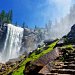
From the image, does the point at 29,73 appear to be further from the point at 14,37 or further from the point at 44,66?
the point at 14,37

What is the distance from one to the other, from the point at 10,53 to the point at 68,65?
3502 inches

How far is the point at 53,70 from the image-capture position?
17422 millimetres

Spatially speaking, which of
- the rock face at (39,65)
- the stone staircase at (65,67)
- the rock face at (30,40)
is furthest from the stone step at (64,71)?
the rock face at (30,40)

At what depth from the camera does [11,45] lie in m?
106

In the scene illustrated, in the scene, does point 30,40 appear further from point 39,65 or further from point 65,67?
point 65,67

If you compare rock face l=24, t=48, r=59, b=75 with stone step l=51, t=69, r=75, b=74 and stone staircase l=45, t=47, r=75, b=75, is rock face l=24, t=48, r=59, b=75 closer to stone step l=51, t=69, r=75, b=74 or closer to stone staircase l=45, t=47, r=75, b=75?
stone staircase l=45, t=47, r=75, b=75

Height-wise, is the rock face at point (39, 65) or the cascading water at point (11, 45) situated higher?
the cascading water at point (11, 45)

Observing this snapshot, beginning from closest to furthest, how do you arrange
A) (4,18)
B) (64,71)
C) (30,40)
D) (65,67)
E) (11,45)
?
(64,71)
(65,67)
(11,45)
(30,40)
(4,18)

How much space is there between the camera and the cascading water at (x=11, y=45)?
4122 inches

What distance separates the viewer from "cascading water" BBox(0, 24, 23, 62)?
10469 centimetres

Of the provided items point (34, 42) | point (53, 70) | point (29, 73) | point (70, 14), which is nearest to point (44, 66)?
point (53, 70)

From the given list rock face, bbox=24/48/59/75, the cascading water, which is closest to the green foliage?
the cascading water

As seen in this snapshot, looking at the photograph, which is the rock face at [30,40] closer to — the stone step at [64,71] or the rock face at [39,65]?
the rock face at [39,65]

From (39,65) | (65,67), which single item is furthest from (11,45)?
(65,67)
